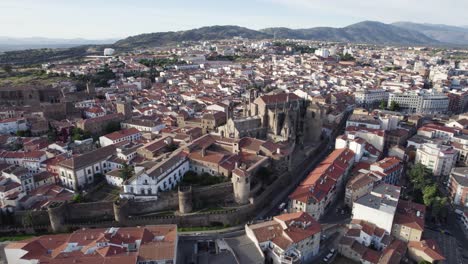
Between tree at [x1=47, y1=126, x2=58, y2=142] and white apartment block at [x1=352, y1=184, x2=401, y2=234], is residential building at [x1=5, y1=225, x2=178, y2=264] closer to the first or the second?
white apartment block at [x1=352, y1=184, x2=401, y2=234]

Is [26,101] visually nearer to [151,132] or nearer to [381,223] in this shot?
[151,132]

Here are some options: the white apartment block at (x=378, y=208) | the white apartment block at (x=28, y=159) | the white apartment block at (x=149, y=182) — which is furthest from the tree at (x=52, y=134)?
the white apartment block at (x=378, y=208)

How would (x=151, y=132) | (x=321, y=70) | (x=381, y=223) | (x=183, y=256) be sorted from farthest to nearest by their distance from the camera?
(x=321, y=70) → (x=151, y=132) → (x=381, y=223) → (x=183, y=256)

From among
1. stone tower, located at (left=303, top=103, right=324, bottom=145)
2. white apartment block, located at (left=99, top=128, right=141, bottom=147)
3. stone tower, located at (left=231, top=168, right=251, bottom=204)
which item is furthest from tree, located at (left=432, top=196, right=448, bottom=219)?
white apartment block, located at (left=99, top=128, right=141, bottom=147)

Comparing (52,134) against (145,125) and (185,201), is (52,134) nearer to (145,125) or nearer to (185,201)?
(145,125)

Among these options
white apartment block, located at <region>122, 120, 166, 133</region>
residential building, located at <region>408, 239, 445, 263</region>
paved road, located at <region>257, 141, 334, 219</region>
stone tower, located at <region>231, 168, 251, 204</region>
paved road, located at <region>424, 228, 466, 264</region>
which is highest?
white apartment block, located at <region>122, 120, 166, 133</region>

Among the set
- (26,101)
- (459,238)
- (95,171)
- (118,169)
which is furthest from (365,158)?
(26,101)

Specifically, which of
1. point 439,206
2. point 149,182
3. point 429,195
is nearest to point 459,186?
point 429,195

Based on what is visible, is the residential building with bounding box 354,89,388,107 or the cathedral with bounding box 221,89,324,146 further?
the residential building with bounding box 354,89,388,107
